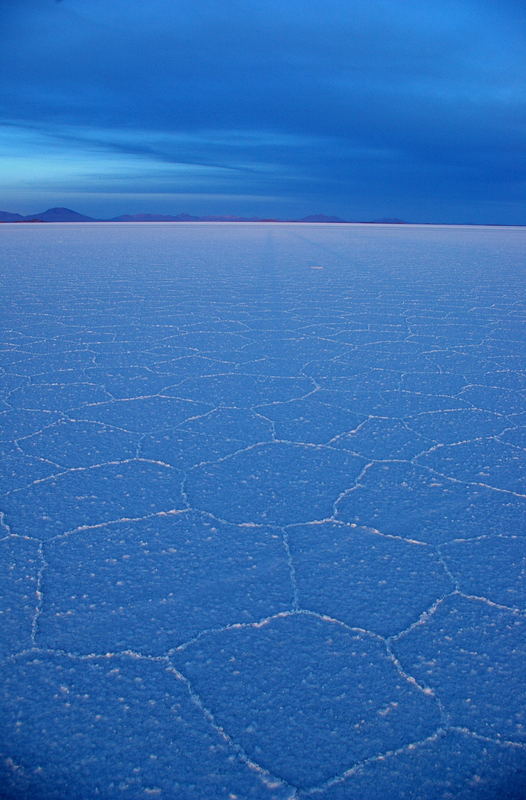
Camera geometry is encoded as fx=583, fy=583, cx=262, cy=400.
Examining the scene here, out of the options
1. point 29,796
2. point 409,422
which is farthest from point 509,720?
point 409,422

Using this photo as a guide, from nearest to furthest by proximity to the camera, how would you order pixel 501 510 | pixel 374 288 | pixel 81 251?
pixel 501 510 < pixel 374 288 < pixel 81 251

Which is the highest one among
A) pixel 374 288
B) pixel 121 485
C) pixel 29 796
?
pixel 374 288

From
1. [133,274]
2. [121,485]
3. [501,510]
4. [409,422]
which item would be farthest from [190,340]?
[133,274]

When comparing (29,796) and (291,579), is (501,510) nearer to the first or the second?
(291,579)

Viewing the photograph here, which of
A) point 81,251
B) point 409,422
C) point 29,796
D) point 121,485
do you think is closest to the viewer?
point 29,796

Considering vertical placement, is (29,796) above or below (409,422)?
below

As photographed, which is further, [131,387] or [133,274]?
[133,274]
